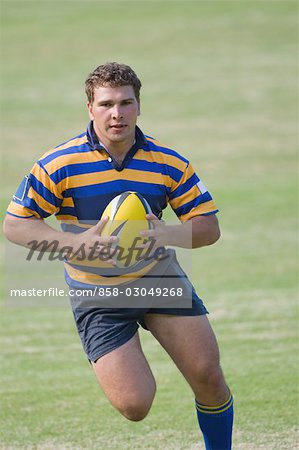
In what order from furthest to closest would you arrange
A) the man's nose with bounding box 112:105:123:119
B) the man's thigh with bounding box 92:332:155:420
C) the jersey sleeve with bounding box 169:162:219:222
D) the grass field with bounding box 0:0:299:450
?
the grass field with bounding box 0:0:299:450 → the jersey sleeve with bounding box 169:162:219:222 → the man's nose with bounding box 112:105:123:119 → the man's thigh with bounding box 92:332:155:420

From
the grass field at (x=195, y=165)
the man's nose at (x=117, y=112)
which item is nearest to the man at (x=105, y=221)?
the man's nose at (x=117, y=112)

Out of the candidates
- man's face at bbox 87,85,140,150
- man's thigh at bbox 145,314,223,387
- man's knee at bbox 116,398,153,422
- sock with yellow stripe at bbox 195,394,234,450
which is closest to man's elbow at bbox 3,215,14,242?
man's face at bbox 87,85,140,150

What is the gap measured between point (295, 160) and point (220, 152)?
1.49 metres

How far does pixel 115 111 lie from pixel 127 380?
1.40 meters

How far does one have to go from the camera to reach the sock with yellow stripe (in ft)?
17.5

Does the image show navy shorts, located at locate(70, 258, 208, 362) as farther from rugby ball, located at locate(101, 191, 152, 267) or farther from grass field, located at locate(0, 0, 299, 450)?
grass field, located at locate(0, 0, 299, 450)

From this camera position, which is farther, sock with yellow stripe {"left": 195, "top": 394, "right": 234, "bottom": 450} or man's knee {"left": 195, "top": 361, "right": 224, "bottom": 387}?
sock with yellow stripe {"left": 195, "top": 394, "right": 234, "bottom": 450}

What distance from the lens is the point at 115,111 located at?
5156mm

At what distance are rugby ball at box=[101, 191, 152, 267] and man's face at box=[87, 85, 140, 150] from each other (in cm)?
33

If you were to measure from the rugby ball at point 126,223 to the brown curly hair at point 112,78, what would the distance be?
586 mm

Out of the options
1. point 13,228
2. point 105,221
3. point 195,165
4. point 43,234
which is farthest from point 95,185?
point 195,165

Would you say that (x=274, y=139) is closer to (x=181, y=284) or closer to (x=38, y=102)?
(x=38, y=102)

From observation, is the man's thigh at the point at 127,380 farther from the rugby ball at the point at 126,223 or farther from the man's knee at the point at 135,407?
the rugby ball at the point at 126,223

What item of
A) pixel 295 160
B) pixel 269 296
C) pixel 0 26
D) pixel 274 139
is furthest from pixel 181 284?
pixel 0 26
